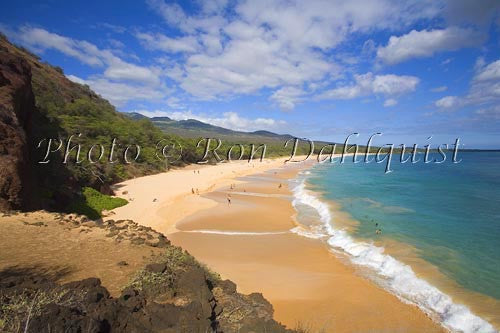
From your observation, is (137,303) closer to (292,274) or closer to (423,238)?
(292,274)

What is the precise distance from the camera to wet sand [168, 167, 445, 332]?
32.6 feet

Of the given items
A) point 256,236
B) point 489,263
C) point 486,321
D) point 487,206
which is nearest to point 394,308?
point 486,321

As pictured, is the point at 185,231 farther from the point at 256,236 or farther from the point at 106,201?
the point at 106,201

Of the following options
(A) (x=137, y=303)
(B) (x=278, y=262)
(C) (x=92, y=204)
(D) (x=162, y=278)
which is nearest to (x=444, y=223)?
(B) (x=278, y=262)

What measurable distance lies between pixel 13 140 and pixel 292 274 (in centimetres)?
1339

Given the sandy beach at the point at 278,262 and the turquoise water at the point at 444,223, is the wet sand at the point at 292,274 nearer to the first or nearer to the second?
the sandy beach at the point at 278,262

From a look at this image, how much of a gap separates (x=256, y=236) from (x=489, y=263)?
1184 centimetres

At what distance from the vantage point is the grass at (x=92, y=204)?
20281 millimetres

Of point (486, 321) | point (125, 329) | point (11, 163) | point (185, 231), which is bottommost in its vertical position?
point (185, 231)

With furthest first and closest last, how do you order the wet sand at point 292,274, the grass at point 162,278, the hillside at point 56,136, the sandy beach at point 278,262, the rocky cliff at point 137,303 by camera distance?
the hillside at point 56,136 < the sandy beach at point 278,262 < the wet sand at point 292,274 < the grass at point 162,278 < the rocky cliff at point 137,303

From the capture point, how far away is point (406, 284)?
41.2 feet

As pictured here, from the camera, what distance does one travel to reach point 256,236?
1889 centimetres

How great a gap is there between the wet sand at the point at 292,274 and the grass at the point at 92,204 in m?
5.94

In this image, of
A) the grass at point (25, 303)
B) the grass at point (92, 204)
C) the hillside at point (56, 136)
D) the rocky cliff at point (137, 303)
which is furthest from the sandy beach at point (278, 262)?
the grass at point (25, 303)
